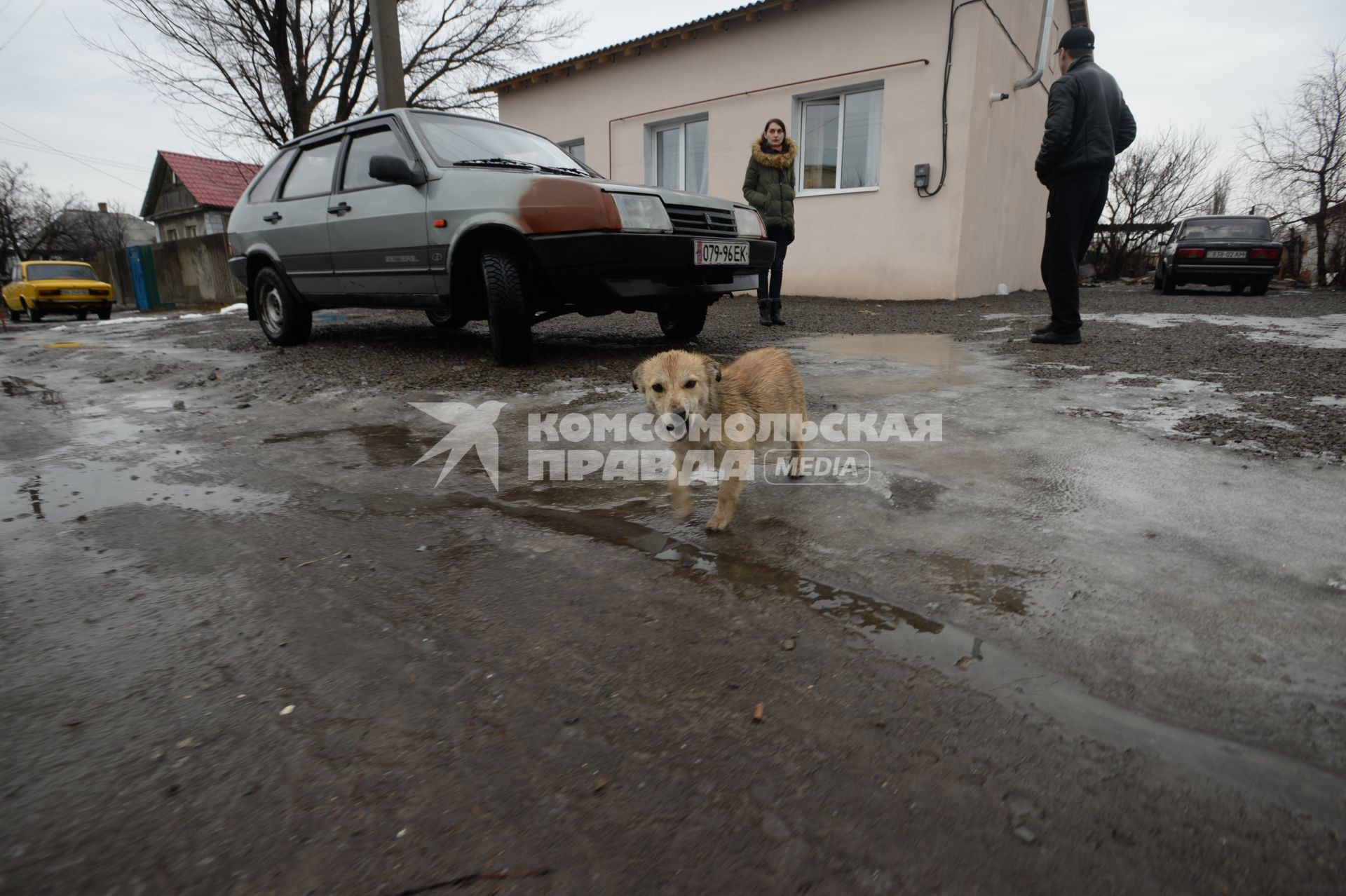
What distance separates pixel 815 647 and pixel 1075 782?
61cm

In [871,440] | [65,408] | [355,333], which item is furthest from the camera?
[355,333]

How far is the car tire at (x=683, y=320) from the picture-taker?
21.0ft

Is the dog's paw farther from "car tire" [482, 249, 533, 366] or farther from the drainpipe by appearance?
the drainpipe

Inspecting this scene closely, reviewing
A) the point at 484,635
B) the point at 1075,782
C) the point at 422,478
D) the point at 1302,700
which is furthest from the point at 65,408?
the point at 1302,700

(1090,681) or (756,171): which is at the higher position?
(756,171)

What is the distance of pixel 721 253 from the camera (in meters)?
5.38

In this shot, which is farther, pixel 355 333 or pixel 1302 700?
pixel 355 333

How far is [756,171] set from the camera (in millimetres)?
7652

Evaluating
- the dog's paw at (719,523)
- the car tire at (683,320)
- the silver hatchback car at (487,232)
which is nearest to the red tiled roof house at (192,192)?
the silver hatchback car at (487,232)

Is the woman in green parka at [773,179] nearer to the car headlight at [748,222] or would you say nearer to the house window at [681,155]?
the car headlight at [748,222]

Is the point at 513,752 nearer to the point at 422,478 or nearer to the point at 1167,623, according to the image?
the point at 1167,623

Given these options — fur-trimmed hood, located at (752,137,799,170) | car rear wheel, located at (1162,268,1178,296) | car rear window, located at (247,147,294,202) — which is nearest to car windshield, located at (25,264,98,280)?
car rear window, located at (247,147,294,202)

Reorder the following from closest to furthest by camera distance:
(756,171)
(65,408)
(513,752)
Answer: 1. (513,752)
2. (65,408)
3. (756,171)

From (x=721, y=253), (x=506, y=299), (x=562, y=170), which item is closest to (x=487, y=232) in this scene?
(x=506, y=299)
